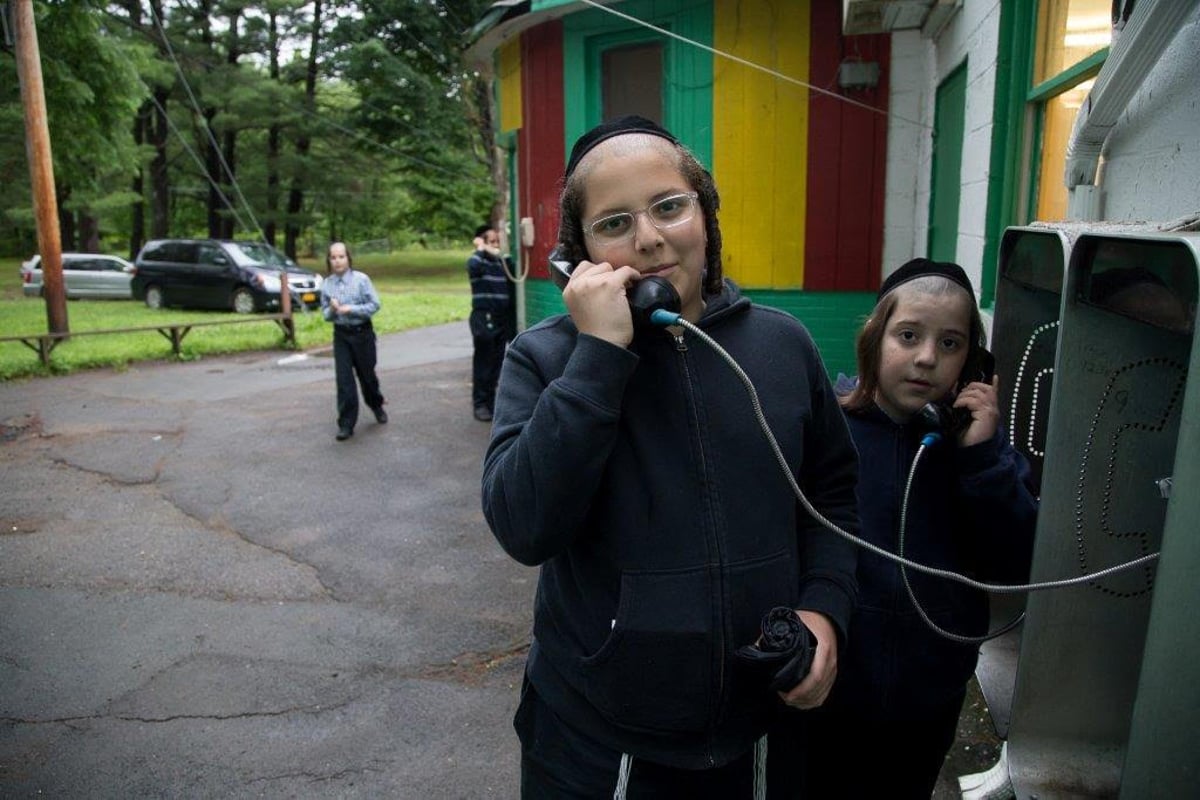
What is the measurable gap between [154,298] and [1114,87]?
72.8 ft

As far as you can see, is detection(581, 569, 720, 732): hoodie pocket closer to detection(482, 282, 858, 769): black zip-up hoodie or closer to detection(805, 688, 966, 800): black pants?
detection(482, 282, 858, 769): black zip-up hoodie

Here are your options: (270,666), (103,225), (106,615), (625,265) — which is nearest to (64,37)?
(106,615)

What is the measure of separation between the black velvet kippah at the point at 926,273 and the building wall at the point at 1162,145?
58 centimetres

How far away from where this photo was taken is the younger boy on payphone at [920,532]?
1875 mm

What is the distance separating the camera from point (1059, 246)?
1916 millimetres

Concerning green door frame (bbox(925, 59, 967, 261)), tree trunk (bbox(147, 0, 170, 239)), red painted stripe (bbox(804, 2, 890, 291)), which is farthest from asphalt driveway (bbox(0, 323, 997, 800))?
tree trunk (bbox(147, 0, 170, 239))

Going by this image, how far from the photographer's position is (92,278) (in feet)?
76.6

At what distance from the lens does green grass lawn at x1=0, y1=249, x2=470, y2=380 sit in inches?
483

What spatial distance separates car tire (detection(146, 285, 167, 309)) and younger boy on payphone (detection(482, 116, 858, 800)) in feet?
71.7

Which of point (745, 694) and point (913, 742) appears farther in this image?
point (913, 742)

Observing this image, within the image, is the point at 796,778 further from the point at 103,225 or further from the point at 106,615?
the point at 103,225

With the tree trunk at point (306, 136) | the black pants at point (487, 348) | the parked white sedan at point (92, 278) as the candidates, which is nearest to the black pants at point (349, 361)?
the black pants at point (487, 348)

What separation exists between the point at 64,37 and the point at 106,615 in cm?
1228

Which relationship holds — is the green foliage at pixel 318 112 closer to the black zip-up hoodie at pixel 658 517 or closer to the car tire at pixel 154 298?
the car tire at pixel 154 298
